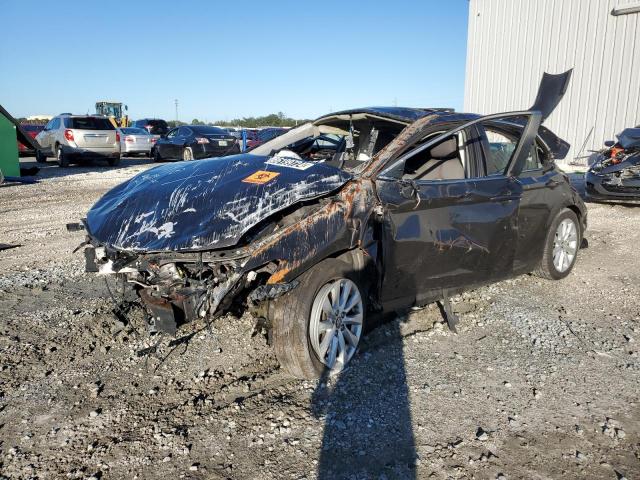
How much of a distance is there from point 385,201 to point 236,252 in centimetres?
112

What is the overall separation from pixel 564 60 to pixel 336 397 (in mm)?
16990

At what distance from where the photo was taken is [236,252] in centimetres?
318

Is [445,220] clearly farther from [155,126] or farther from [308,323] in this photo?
[155,126]

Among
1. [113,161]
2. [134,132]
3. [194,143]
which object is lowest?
[113,161]

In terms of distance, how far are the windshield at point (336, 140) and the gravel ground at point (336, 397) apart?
4.79ft

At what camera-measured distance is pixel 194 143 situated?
19.0 m

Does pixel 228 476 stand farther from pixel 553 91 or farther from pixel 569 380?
pixel 553 91

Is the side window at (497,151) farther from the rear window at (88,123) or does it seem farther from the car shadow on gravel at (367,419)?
the rear window at (88,123)

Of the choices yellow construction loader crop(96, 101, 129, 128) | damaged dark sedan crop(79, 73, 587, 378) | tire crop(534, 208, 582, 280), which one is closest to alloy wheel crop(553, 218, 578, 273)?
tire crop(534, 208, 582, 280)

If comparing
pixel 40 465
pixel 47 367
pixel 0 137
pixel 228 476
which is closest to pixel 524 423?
pixel 228 476

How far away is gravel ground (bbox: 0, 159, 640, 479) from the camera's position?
2.65 m

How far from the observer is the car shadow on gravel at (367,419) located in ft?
8.56

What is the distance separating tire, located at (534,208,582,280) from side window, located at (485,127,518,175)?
88 cm

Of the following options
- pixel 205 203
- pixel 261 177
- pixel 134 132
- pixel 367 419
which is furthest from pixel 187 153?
pixel 367 419
